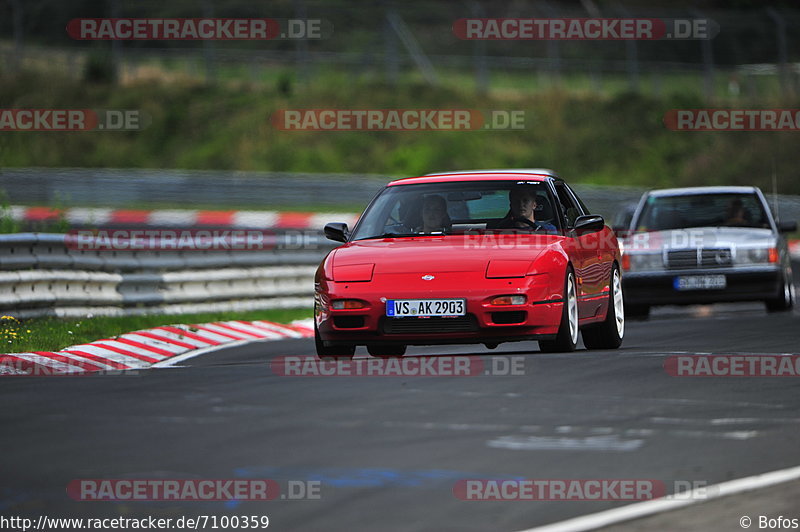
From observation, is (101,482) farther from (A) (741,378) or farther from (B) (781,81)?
(B) (781,81)

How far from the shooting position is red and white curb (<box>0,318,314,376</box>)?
12.2 metres

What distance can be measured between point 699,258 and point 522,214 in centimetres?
569

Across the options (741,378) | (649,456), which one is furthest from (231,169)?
(649,456)

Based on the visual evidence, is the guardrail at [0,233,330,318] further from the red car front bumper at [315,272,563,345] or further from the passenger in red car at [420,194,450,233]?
the red car front bumper at [315,272,563,345]

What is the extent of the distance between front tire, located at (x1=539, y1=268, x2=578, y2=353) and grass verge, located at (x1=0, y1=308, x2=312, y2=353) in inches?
176

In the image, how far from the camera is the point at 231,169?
46094mm

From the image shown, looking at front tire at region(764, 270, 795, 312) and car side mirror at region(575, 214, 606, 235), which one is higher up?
car side mirror at region(575, 214, 606, 235)

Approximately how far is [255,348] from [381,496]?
306 inches
